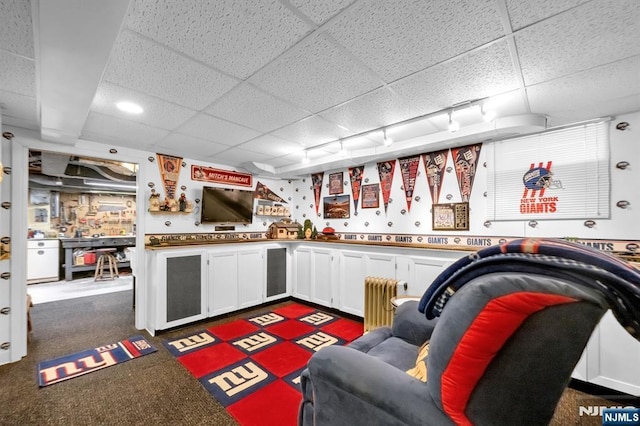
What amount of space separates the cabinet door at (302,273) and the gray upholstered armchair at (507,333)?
10.9ft

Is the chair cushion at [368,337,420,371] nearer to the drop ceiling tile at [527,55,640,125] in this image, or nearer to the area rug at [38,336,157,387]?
the drop ceiling tile at [527,55,640,125]

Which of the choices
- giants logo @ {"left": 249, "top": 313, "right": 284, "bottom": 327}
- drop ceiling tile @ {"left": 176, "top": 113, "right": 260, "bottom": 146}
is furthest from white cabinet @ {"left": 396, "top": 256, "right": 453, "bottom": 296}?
drop ceiling tile @ {"left": 176, "top": 113, "right": 260, "bottom": 146}

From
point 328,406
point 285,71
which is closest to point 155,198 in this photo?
point 285,71

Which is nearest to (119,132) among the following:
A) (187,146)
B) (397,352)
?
(187,146)

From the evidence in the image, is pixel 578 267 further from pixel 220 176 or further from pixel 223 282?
pixel 220 176

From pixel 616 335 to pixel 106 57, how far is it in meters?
4.08

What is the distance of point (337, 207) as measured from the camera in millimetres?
4527

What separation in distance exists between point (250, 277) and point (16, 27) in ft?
11.4

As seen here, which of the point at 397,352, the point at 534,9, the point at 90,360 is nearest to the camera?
the point at 534,9

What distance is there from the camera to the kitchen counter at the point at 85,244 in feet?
21.4

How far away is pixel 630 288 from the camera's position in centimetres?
66

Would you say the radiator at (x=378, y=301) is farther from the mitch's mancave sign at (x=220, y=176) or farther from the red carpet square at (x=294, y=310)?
the mitch's mancave sign at (x=220, y=176)

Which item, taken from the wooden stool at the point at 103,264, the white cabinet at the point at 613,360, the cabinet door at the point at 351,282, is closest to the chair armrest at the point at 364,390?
the white cabinet at the point at 613,360

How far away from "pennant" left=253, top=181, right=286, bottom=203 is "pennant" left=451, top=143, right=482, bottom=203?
3.16 m
